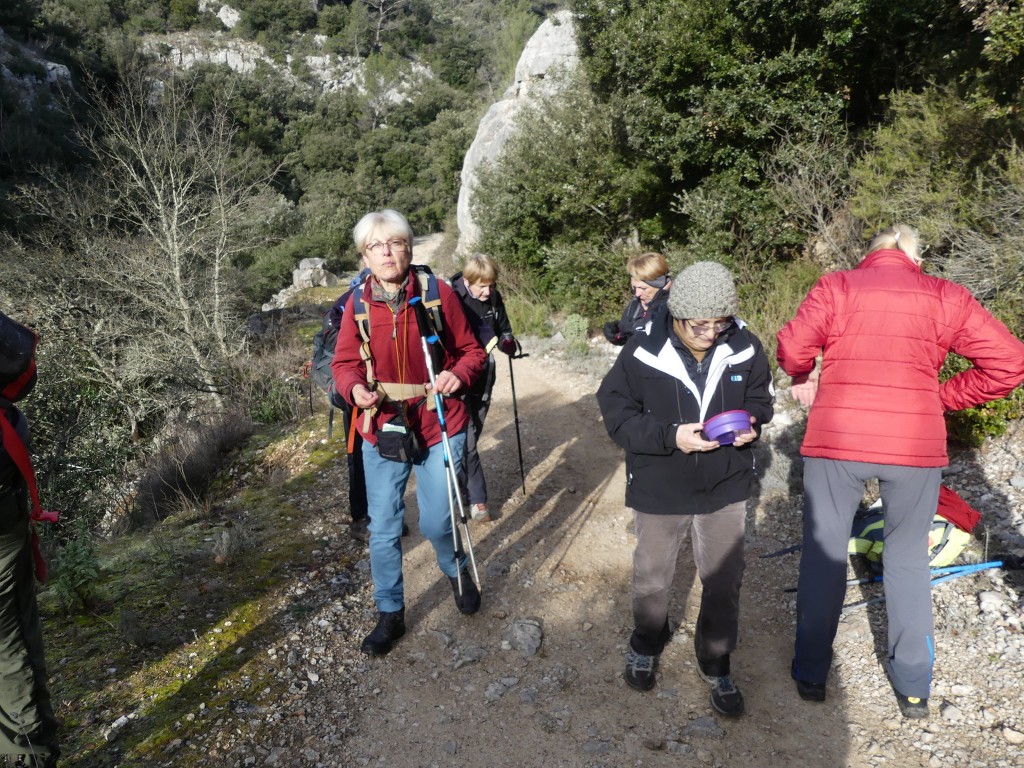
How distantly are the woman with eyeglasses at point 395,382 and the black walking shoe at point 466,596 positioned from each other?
17.0 inches

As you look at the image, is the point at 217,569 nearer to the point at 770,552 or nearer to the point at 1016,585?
the point at 770,552

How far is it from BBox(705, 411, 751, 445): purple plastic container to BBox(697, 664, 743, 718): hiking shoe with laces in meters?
1.32

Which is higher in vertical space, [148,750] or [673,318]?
[673,318]

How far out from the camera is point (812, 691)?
300 centimetres

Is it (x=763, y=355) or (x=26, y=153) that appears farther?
(x=26, y=153)

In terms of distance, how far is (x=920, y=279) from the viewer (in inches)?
105

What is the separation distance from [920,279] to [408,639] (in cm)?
316

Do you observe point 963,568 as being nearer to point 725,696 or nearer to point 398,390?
point 725,696

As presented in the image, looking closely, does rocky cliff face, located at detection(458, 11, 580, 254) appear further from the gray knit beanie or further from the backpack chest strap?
the gray knit beanie

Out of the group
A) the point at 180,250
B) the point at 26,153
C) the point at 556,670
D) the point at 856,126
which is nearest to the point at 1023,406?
the point at 556,670

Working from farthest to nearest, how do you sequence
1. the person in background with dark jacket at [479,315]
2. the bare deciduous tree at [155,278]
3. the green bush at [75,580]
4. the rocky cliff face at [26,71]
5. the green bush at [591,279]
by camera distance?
1. the rocky cliff face at [26,71]
2. the bare deciduous tree at [155,278]
3. the green bush at [591,279]
4. the person in background with dark jacket at [479,315]
5. the green bush at [75,580]

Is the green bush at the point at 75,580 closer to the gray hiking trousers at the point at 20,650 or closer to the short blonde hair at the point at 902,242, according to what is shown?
the gray hiking trousers at the point at 20,650

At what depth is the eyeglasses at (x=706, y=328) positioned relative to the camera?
8.21 feet

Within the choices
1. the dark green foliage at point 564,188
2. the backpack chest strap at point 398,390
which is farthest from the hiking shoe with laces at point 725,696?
the dark green foliage at point 564,188
